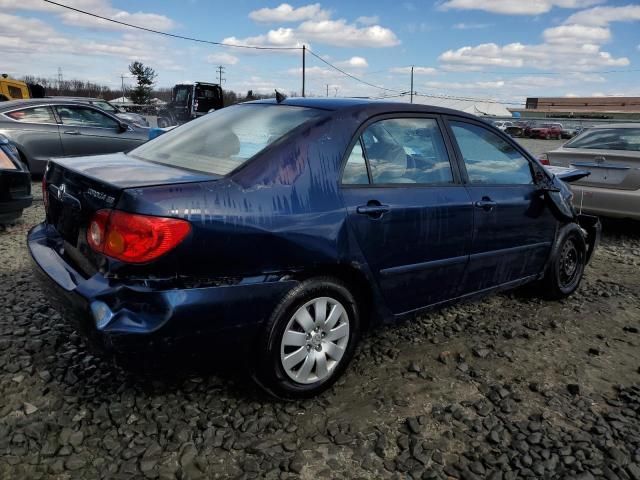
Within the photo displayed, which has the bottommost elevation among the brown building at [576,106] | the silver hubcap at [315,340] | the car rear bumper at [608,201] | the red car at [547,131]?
the silver hubcap at [315,340]

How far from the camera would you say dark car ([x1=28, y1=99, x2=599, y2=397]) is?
215 cm

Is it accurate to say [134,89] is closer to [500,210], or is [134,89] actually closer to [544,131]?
[544,131]

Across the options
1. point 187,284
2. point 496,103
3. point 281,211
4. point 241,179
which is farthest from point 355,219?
point 496,103

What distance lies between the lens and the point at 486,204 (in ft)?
10.7

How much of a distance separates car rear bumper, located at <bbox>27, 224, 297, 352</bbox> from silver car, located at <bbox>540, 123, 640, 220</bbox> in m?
4.91

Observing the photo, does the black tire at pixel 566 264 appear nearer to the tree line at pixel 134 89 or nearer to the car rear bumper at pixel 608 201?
the car rear bumper at pixel 608 201

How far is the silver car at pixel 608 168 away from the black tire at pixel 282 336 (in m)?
4.51

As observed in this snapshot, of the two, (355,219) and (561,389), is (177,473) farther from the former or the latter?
(561,389)

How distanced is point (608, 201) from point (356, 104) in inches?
171

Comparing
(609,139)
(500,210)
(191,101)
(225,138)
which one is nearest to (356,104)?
(225,138)

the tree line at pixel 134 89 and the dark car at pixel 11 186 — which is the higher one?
the tree line at pixel 134 89

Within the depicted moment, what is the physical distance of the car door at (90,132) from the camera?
849cm

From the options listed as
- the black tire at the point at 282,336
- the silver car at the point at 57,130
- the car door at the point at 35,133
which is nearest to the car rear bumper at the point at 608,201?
the black tire at the point at 282,336

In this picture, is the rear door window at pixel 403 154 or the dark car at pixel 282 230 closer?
the dark car at pixel 282 230
